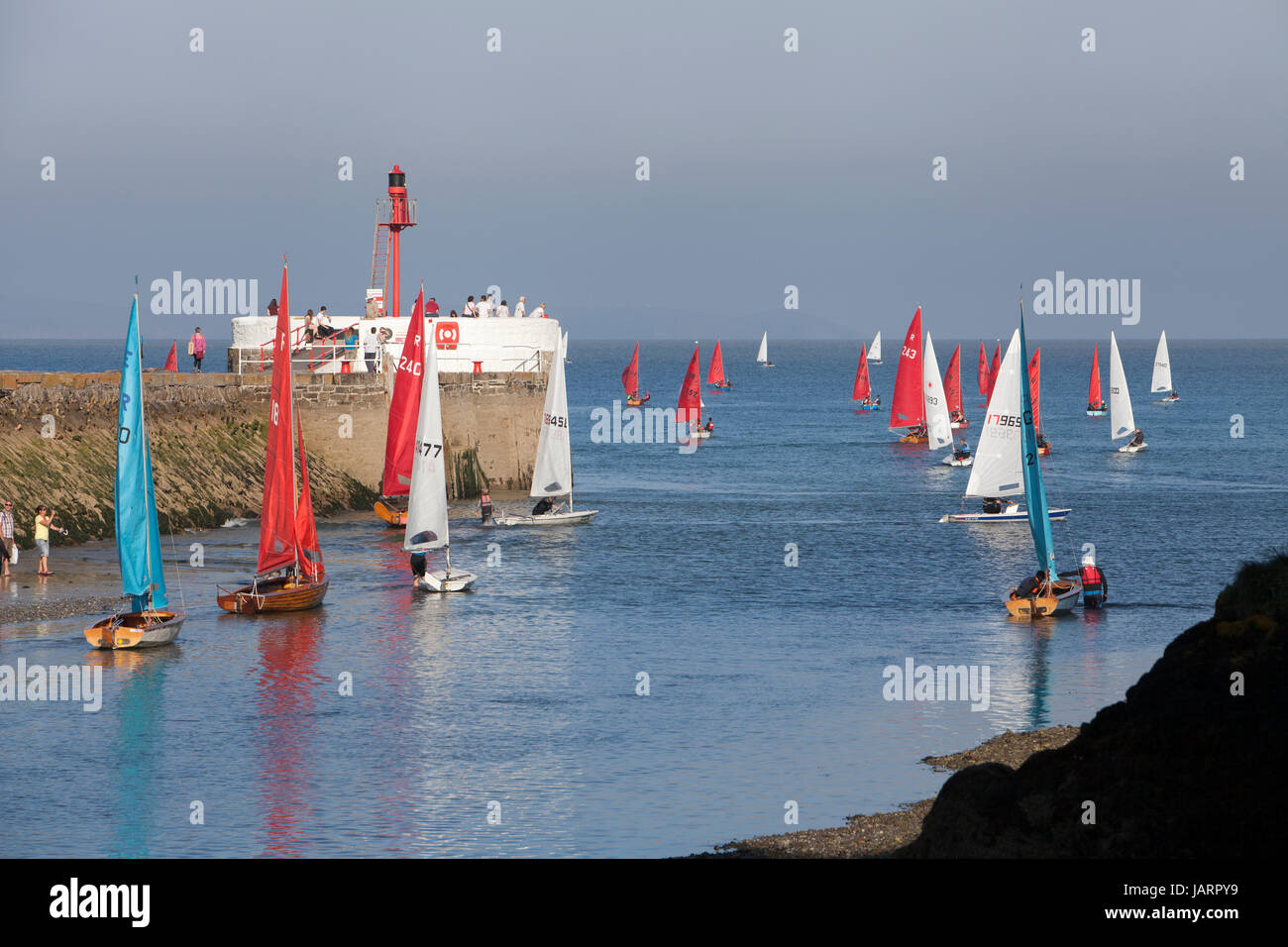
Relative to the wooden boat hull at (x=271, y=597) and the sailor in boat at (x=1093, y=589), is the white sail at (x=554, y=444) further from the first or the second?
the sailor in boat at (x=1093, y=589)

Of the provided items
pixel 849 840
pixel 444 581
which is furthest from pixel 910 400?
pixel 849 840

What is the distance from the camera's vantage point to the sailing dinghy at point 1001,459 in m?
56.7

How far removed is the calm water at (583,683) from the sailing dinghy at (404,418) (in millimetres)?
1602

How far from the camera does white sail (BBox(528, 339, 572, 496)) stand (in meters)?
57.0

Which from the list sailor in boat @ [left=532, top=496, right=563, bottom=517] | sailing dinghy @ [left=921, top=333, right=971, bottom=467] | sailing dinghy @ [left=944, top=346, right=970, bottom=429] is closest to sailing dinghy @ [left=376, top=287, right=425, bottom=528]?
sailor in boat @ [left=532, top=496, right=563, bottom=517]

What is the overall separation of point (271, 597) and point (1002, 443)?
30.7 m

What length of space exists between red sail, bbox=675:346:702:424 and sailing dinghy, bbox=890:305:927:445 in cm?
1656

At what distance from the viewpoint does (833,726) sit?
96.1ft

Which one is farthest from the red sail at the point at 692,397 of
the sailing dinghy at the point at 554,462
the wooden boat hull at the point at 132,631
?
the wooden boat hull at the point at 132,631

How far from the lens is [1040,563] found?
41.3m

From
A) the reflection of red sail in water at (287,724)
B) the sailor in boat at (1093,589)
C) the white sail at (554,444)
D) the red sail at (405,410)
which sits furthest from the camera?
the white sail at (554,444)
